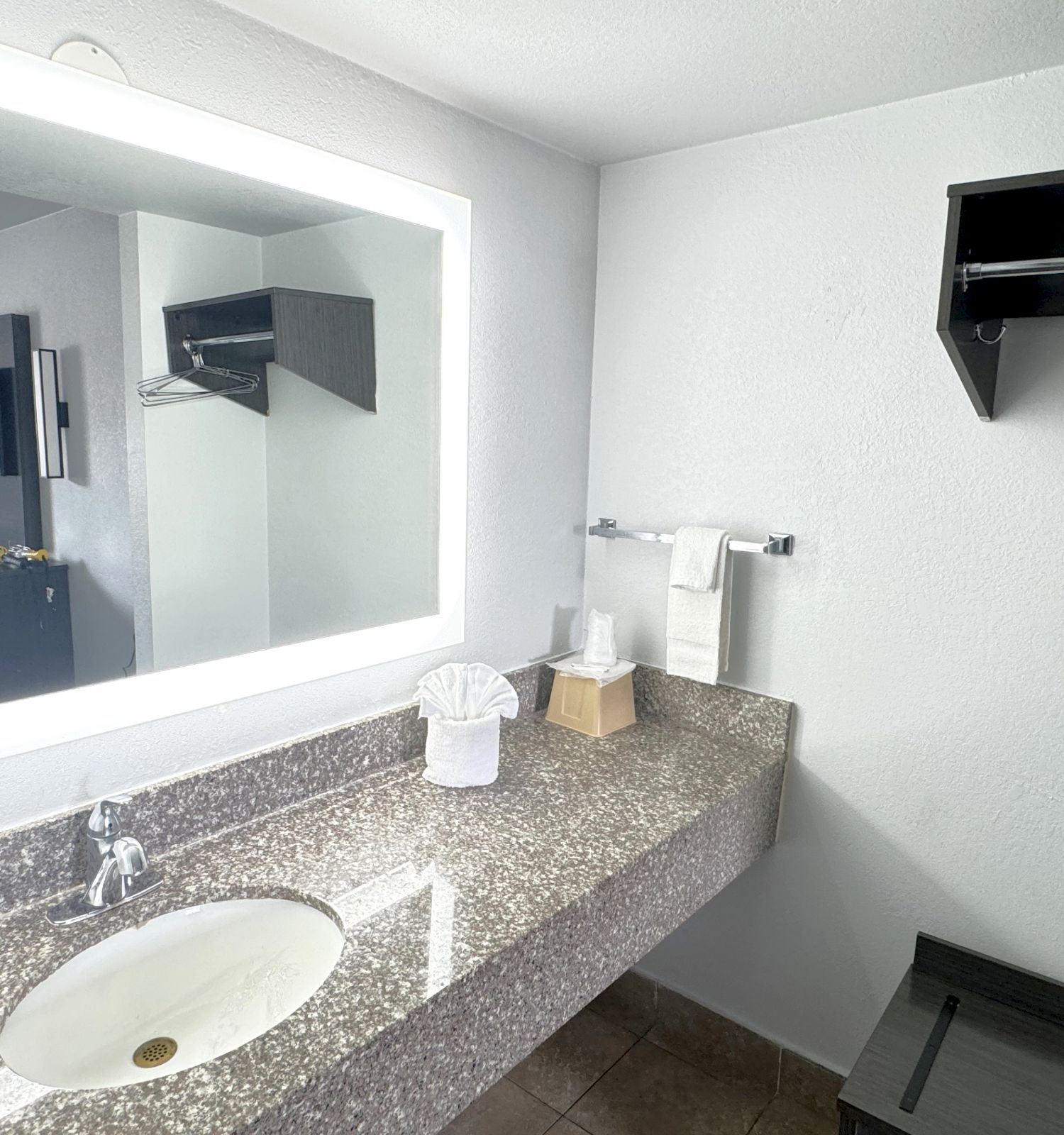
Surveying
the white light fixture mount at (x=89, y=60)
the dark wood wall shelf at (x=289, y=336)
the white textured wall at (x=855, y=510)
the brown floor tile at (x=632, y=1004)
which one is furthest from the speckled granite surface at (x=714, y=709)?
the white light fixture mount at (x=89, y=60)

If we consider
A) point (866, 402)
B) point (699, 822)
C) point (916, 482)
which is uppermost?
point (866, 402)

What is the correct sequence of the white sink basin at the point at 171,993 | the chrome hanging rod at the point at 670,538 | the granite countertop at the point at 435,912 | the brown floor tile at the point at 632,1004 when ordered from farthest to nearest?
the brown floor tile at the point at 632,1004
the chrome hanging rod at the point at 670,538
the white sink basin at the point at 171,993
the granite countertop at the point at 435,912

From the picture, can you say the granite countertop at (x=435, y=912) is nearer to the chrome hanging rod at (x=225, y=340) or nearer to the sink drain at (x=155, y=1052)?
the sink drain at (x=155, y=1052)

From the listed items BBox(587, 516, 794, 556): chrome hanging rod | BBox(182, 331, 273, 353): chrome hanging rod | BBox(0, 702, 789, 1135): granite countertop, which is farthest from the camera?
BBox(587, 516, 794, 556): chrome hanging rod

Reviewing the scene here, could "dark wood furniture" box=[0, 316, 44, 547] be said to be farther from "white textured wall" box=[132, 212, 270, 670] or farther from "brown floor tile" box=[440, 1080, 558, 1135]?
"brown floor tile" box=[440, 1080, 558, 1135]

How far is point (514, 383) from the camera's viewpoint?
6.03ft

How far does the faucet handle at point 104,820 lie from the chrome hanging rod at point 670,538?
115 centimetres

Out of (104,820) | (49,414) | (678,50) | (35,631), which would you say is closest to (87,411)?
(49,414)

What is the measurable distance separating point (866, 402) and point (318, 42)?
3.68 feet

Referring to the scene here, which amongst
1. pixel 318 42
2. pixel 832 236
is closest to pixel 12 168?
pixel 318 42

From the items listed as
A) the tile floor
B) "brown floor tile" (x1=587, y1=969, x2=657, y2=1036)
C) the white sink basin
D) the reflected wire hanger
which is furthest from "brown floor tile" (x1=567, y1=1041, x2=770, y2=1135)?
the reflected wire hanger

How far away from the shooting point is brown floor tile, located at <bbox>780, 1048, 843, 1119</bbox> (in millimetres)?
1835

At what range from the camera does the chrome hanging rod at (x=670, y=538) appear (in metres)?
1.75

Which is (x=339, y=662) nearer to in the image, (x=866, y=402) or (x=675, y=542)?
(x=675, y=542)
